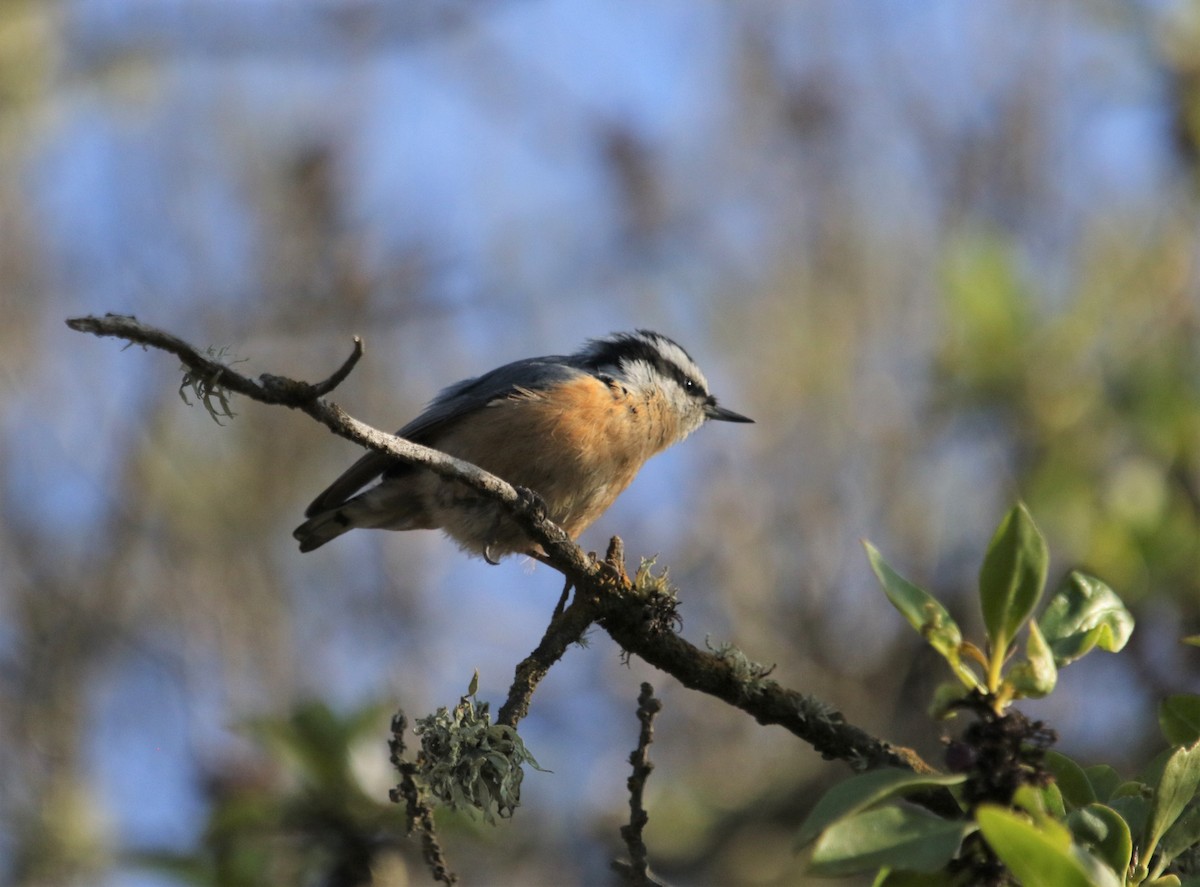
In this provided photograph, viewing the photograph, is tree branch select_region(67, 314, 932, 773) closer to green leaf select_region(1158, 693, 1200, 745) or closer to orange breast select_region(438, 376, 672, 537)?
green leaf select_region(1158, 693, 1200, 745)

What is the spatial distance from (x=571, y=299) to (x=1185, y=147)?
13.8 feet

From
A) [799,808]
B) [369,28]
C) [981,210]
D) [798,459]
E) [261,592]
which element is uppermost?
[369,28]

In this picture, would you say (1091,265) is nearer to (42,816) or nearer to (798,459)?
(798,459)

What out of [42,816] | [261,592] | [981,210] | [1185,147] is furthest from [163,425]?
[1185,147]

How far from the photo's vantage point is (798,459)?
7176 mm

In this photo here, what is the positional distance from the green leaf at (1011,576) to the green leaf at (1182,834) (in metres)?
0.44

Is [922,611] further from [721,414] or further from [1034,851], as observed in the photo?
[721,414]

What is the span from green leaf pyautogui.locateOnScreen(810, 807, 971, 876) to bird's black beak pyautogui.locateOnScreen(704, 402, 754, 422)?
4.23 meters

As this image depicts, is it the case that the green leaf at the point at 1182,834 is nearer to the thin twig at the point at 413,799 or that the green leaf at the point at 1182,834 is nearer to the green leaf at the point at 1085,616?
the green leaf at the point at 1085,616

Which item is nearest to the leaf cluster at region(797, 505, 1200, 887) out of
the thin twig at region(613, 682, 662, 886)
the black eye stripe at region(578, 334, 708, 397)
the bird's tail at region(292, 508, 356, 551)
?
the thin twig at region(613, 682, 662, 886)

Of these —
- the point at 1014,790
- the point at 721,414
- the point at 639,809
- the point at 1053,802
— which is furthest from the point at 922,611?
the point at 721,414

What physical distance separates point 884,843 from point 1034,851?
7.7 inches

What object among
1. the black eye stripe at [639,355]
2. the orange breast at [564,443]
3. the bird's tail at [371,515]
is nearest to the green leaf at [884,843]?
the orange breast at [564,443]

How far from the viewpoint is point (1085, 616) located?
1.97 m
